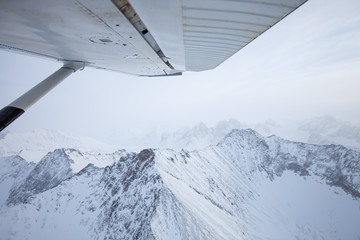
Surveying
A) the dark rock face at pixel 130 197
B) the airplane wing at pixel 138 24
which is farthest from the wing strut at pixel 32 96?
the dark rock face at pixel 130 197

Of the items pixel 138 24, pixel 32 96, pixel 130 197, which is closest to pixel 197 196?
pixel 130 197

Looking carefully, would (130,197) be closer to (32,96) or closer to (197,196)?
(197,196)

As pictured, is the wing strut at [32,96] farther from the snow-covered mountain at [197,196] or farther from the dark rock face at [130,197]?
the dark rock face at [130,197]

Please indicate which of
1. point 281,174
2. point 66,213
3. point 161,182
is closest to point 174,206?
point 161,182

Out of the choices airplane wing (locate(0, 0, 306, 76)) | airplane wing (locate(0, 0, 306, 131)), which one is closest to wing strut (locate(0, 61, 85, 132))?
airplane wing (locate(0, 0, 306, 131))

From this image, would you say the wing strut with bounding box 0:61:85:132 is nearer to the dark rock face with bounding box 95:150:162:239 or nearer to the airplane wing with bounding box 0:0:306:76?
the airplane wing with bounding box 0:0:306:76
